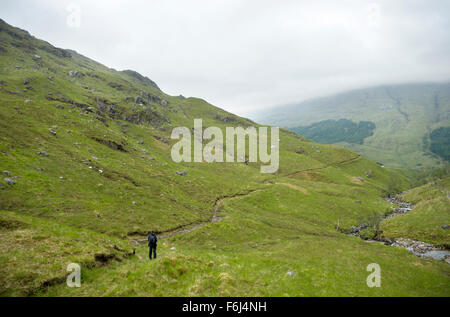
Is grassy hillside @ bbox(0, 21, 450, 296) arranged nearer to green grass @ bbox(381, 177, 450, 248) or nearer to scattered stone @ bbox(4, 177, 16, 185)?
scattered stone @ bbox(4, 177, 16, 185)

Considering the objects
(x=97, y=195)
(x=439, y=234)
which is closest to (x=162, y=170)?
(x=97, y=195)

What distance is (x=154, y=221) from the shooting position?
149 feet

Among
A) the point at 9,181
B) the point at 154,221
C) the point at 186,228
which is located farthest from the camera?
the point at 186,228

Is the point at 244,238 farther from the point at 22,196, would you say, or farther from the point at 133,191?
the point at 22,196

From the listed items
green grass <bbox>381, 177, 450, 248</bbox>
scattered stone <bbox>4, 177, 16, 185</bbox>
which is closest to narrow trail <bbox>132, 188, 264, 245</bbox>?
scattered stone <bbox>4, 177, 16, 185</bbox>

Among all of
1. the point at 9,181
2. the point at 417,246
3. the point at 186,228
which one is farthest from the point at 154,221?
the point at 417,246

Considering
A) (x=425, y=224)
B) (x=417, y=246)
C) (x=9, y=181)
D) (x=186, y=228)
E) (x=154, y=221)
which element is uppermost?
(x=9, y=181)

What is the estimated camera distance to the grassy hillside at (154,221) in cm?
1962

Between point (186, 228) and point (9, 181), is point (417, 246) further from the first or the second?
point (9, 181)

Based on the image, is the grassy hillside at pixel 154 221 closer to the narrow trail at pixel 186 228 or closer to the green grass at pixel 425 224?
the narrow trail at pixel 186 228

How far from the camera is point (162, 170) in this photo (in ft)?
263

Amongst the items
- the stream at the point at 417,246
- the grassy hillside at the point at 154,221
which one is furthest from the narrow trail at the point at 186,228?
the stream at the point at 417,246

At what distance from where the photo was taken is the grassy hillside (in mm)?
19625
